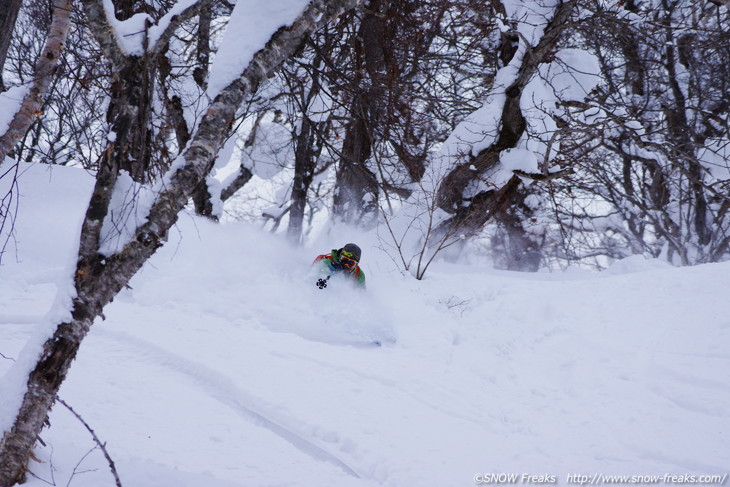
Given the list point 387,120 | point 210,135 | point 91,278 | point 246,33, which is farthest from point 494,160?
point 91,278

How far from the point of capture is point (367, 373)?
5.18 meters

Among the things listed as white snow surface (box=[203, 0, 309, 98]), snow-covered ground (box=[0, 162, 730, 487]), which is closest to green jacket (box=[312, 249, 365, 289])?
snow-covered ground (box=[0, 162, 730, 487])

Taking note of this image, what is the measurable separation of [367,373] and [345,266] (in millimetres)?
3007

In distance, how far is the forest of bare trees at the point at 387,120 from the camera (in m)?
2.55

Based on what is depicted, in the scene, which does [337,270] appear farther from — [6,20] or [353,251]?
[6,20]

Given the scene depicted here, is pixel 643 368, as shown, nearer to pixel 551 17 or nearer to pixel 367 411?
pixel 367 411

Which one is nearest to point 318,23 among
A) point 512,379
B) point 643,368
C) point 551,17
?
point 512,379

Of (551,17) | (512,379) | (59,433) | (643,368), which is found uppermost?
(551,17)

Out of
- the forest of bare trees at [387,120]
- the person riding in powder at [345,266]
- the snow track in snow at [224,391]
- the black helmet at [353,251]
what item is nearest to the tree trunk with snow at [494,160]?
the forest of bare trees at [387,120]

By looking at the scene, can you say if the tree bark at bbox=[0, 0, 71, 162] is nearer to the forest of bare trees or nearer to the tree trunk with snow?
the forest of bare trees

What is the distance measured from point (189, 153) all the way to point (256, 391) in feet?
8.91

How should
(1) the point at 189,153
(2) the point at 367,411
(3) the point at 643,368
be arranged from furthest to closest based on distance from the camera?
(3) the point at 643,368, (2) the point at 367,411, (1) the point at 189,153

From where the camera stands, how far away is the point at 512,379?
5.40 metres

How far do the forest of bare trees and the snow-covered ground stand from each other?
36 cm
